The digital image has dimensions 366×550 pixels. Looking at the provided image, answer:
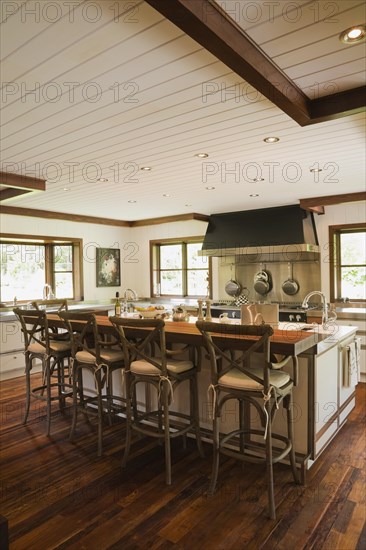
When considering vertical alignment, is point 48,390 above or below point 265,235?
below

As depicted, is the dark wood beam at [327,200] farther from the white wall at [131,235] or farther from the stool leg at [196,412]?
the stool leg at [196,412]

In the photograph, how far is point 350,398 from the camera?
369 cm

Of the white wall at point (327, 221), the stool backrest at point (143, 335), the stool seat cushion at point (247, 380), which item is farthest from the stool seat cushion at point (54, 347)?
the white wall at point (327, 221)

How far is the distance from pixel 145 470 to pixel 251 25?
276cm

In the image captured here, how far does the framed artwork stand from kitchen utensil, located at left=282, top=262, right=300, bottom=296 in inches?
129

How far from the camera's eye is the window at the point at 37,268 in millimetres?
6094

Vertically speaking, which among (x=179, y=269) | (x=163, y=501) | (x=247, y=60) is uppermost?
(x=247, y=60)

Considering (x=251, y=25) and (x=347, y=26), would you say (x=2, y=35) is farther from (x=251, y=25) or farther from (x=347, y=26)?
(x=347, y=26)

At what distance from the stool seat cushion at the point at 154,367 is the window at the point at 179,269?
4.09 meters

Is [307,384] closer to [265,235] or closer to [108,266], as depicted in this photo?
[265,235]

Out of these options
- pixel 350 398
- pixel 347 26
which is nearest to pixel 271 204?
pixel 350 398

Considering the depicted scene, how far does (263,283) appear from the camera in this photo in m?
6.17

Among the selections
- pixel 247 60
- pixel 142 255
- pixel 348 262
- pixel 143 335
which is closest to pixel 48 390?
pixel 143 335

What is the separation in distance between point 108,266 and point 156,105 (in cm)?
525
